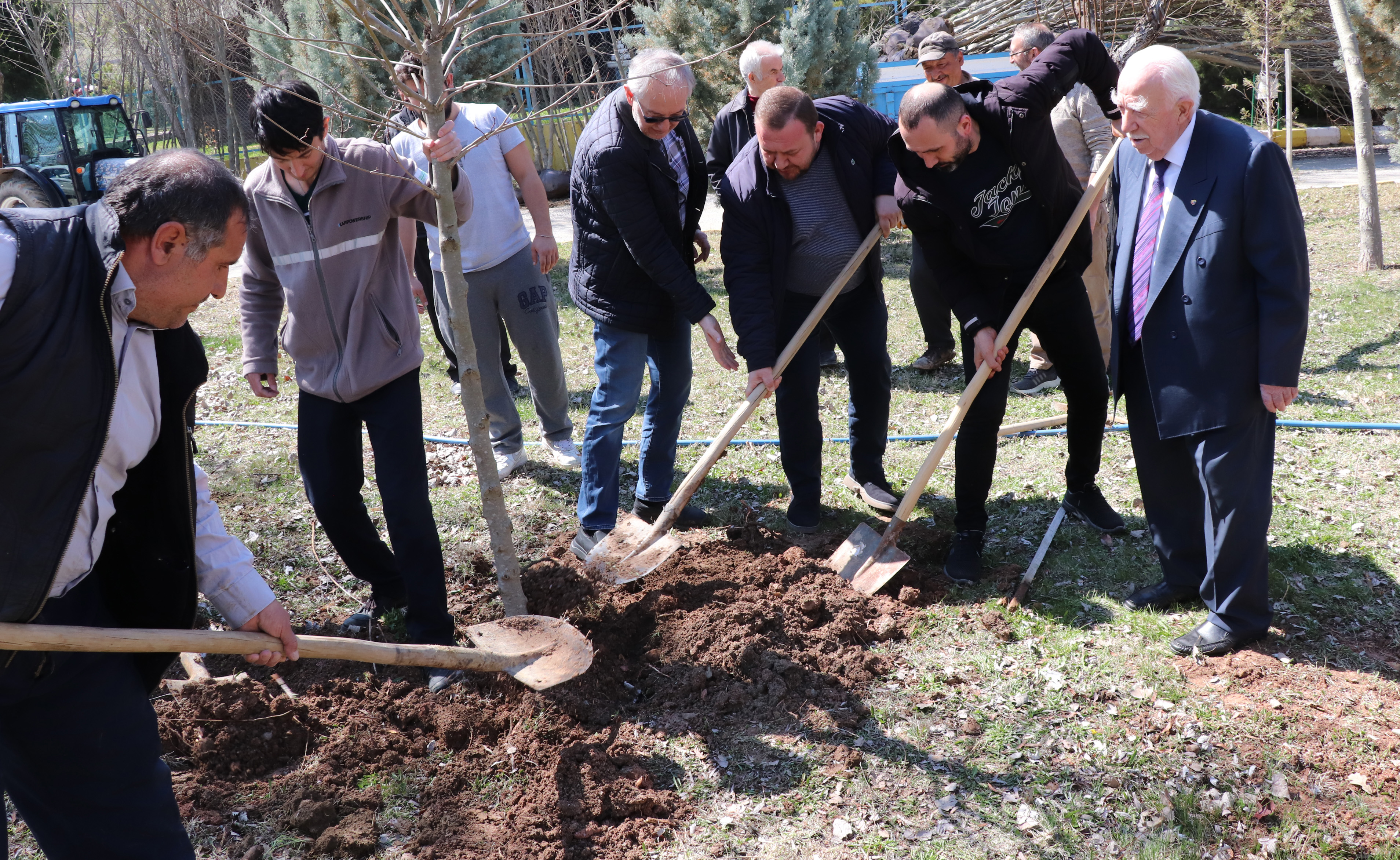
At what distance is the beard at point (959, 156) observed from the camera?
144 inches

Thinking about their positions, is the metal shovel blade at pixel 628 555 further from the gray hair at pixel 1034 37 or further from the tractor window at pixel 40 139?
the tractor window at pixel 40 139

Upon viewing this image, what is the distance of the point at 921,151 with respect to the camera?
12.0 ft

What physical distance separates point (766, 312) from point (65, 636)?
9.61 ft

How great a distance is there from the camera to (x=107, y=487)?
6.49ft

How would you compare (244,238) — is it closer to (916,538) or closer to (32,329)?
(32,329)

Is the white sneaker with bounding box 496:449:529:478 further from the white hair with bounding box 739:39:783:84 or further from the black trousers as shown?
the white hair with bounding box 739:39:783:84

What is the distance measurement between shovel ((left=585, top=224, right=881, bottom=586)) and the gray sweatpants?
1.41 m

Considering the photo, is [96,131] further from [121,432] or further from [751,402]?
[121,432]

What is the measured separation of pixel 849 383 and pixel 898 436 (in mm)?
1084

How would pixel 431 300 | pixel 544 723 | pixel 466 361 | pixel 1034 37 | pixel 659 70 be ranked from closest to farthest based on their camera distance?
pixel 544 723, pixel 466 361, pixel 659 70, pixel 1034 37, pixel 431 300

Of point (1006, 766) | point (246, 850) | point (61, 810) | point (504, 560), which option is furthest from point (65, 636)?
point (1006, 766)

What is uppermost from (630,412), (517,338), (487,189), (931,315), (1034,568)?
(487,189)

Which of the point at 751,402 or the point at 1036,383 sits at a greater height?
the point at 751,402

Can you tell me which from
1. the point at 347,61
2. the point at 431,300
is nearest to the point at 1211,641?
the point at 431,300
